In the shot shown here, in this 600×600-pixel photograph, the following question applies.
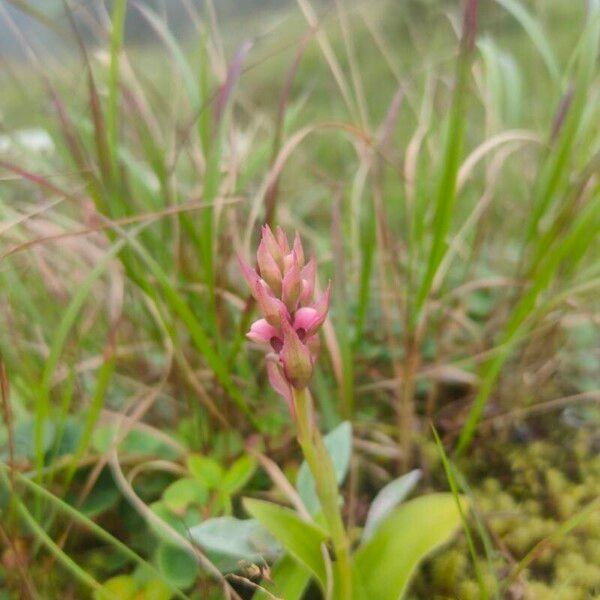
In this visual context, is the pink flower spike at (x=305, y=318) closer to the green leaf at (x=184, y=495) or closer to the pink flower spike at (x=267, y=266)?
the pink flower spike at (x=267, y=266)

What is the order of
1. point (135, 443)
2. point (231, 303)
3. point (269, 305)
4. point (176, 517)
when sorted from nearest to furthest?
point (269, 305) → point (176, 517) → point (135, 443) → point (231, 303)

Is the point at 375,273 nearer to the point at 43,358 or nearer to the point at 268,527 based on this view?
the point at 43,358

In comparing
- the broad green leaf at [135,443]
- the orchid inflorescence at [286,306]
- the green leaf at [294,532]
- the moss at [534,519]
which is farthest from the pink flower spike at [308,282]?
the broad green leaf at [135,443]

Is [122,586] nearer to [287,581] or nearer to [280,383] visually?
[287,581]

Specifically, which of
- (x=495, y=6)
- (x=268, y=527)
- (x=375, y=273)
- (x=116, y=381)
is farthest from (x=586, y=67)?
(x=495, y=6)

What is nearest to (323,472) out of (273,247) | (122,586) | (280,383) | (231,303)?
(280,383)

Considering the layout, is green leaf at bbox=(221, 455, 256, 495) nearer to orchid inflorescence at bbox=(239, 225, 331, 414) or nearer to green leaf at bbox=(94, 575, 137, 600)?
green leaf at bbox=(94, 575, 137, 600)
